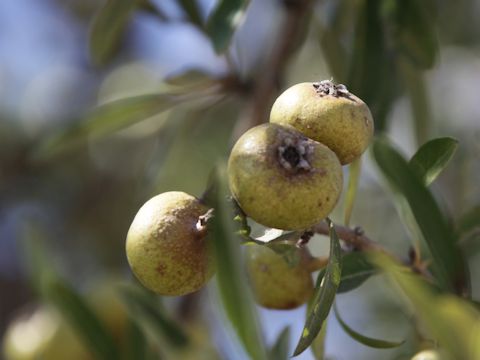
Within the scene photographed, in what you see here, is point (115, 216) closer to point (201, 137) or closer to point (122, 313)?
point (201, 137)

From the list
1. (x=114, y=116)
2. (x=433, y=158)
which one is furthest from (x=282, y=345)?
(x=114, y=116)

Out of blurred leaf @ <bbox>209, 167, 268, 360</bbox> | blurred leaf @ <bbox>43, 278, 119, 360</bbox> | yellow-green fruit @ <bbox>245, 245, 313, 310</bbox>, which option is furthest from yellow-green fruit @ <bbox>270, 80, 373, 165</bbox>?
blurred leaf @ <bbox>43, 278, 119, 360</bbox>

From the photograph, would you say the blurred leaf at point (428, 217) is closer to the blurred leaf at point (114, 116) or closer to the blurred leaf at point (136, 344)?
the blurred leaf at point (136, 344)

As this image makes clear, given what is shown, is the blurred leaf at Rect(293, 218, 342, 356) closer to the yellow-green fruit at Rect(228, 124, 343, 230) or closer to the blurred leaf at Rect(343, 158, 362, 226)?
the yellow-green fruit at Rect(228, 124, 343, 230)

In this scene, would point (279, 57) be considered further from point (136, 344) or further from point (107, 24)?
point (136, 344)

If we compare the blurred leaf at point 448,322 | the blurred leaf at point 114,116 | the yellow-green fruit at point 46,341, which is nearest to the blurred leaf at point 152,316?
the yellow-green fruit at point 46,341
